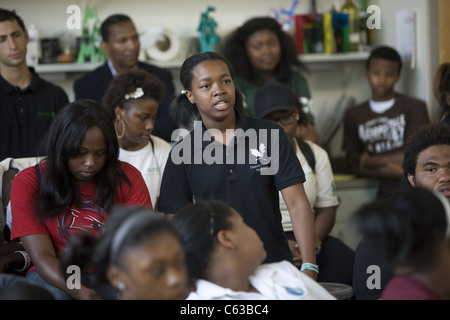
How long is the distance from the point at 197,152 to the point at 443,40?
2.39 meters

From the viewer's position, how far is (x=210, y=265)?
1.79 m

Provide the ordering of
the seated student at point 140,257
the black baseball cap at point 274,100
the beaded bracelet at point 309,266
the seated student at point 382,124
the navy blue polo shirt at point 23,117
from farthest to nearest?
the seated student at point 382,124
the navy blue polo shirt at point 23,117
the black baseball cap at point 274,100
the beaded bracelet at point 309,266
the seated student at point 140,257

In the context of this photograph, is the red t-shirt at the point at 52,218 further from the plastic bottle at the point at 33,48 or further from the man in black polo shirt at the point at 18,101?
the plastic bottle at the point at 33,48

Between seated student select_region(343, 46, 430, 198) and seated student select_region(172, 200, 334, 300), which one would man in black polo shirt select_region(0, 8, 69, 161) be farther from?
seated student select_region(343, 46, 430, 198)

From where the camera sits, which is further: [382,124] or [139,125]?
[382,124]

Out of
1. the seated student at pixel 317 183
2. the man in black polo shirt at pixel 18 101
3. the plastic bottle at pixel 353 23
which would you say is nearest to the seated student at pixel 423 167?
the seated student at pixel 317 183

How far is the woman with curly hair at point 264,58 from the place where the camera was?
13.2 feet

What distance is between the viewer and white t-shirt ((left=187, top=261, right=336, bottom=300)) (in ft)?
5.71

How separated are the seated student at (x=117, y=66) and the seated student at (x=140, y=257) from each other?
2.16 metres

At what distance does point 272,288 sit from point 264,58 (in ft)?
8.05

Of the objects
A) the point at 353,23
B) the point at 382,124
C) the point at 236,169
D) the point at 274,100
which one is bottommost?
the point at 382,124

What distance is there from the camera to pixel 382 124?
14.0 feet

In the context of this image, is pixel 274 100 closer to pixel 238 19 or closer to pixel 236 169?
pixel 236 169

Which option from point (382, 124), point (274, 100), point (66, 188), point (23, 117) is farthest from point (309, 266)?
point (382, 124)
